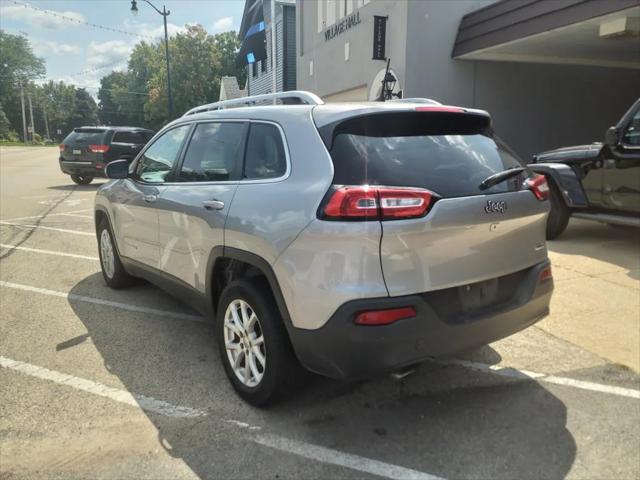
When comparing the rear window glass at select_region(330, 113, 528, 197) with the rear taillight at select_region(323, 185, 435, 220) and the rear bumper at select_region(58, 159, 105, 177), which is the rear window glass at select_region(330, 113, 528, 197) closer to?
the rear taillight at select_region(323, 185, 435, 220)

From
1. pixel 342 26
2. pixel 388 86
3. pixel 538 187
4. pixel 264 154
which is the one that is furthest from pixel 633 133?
pixel 342 26

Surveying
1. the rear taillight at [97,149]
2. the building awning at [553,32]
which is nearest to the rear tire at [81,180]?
the rear taillight at [97,149]

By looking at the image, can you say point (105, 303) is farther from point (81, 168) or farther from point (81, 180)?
point (81, 180)

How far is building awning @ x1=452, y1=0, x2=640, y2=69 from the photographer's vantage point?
924 cm

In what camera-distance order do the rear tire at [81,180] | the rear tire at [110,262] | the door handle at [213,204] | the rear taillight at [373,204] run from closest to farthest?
the rear taillight at [373,204] → the door handle at [213,204] → the rear tire at [110,262] → the rear tire at [81,180]

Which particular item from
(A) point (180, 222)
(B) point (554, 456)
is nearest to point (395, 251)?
(B) point (554, 456)

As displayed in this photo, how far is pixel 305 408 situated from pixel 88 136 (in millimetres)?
15308

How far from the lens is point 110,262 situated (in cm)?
555

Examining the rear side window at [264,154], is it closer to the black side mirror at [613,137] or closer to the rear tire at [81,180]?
the black side mirror at [613,137]

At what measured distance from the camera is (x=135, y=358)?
156 inches

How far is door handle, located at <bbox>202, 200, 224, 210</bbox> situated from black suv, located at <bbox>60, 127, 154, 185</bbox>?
13376 mm

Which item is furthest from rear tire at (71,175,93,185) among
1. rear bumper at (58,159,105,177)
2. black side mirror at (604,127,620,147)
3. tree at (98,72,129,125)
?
tree at (98,72,129,125)

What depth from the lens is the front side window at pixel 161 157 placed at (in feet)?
14.0

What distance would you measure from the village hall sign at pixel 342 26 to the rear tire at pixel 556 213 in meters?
9.05
